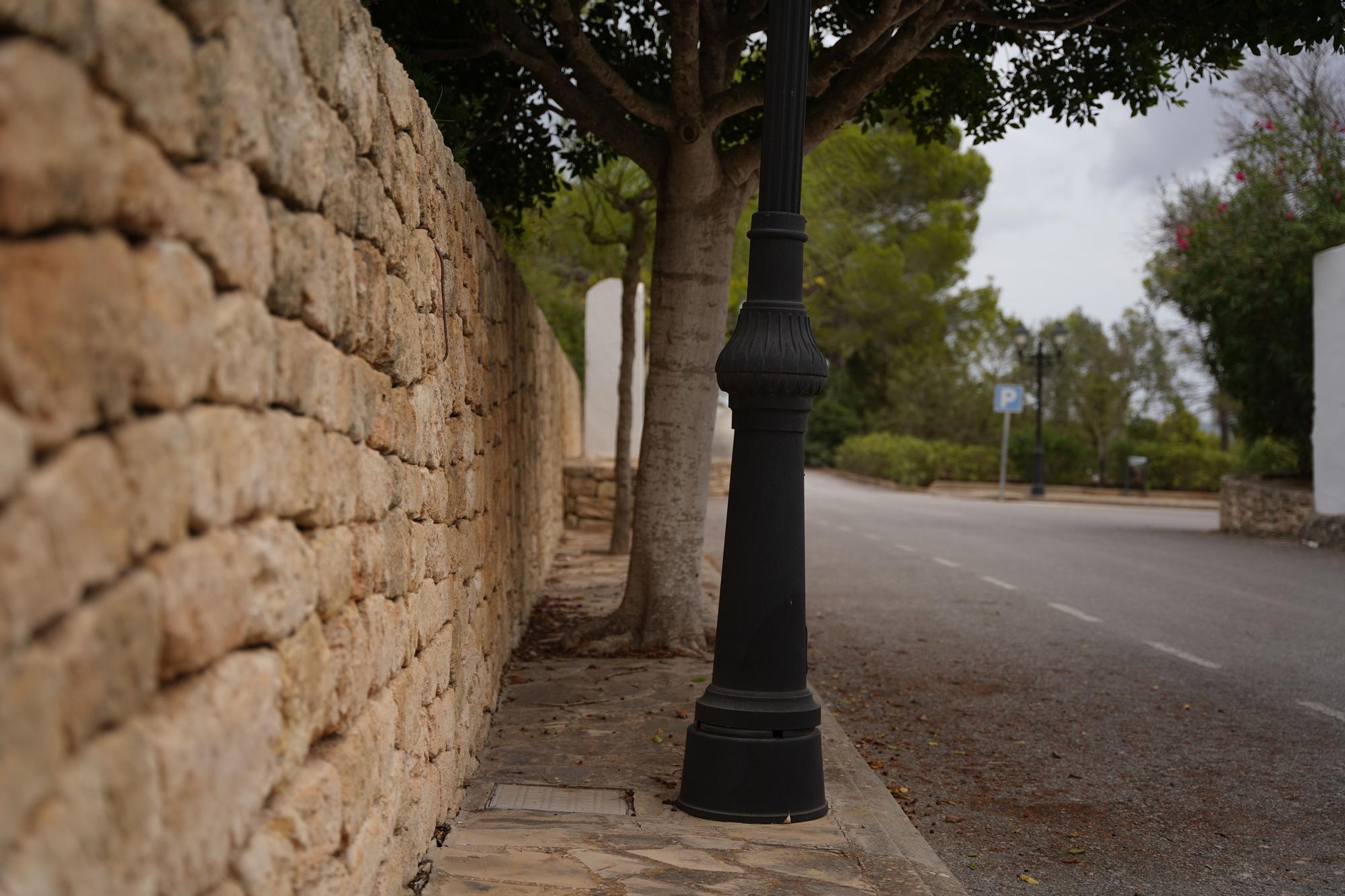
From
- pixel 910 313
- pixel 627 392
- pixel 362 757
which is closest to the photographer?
pixel 362 757

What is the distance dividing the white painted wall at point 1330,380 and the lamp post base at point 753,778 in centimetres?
1557

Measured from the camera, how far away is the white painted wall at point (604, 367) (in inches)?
866

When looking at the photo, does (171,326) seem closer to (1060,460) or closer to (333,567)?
(333,567)

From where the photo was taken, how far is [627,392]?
48.2ft

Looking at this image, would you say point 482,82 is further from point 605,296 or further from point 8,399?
point 605,296

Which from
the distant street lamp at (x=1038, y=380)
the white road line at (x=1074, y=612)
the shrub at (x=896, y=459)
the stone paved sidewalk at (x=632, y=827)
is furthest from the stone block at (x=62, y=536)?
the shrub at (x=896, y=459)

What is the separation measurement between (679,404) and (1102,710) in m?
2.92

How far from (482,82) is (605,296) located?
507 inches

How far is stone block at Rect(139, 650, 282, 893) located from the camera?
66.2 inches

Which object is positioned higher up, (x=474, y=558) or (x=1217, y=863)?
(x=474, y=558)

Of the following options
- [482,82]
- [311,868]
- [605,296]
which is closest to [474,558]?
[311,868]

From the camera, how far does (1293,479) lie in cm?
2095

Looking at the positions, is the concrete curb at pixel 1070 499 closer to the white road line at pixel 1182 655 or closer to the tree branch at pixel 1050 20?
the white road line at pixel 1182 655

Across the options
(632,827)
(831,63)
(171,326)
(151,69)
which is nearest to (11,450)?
(171,326)
